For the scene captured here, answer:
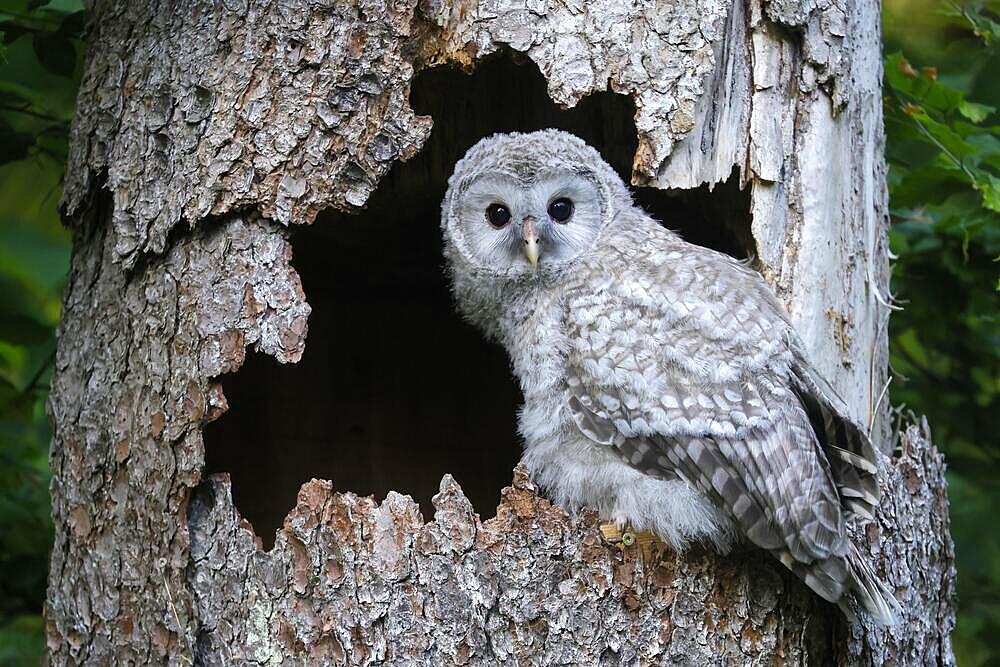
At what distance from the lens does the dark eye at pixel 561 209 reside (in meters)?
2.86

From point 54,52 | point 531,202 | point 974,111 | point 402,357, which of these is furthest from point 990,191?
point 54,52

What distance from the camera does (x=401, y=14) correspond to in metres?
2.75

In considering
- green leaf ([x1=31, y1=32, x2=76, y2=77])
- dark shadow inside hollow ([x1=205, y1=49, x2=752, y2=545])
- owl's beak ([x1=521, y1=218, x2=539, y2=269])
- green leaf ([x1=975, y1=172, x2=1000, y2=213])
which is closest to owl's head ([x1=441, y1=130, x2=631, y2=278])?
owl's beak ([x1=521, y1=218, x2=539, y2=269])

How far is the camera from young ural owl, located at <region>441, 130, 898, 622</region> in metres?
2.36

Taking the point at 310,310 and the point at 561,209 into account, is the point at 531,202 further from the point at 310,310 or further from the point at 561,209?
the point at 310,310

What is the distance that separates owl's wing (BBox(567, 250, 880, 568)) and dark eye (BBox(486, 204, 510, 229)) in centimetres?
37

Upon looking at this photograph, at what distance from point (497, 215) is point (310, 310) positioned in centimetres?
59

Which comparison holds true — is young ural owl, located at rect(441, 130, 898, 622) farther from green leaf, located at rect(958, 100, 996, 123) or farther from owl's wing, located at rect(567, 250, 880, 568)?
green leaf, located at rect(958, 100, 996, 123)

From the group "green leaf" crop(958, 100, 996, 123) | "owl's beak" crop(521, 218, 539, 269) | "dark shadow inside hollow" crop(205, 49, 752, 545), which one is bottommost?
"dark shadow inside hollow" crop(205, 49, 752, 545)

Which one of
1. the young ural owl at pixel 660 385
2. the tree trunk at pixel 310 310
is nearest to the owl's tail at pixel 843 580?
the young ural owl at pixel 660 385

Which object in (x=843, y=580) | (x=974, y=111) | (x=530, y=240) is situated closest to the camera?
(x=843, y=580)

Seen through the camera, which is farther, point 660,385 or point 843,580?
point 660,385

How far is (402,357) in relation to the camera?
4191 mm

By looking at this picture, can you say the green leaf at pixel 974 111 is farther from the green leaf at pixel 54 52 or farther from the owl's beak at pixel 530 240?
the green leaf at pixel 54 52
